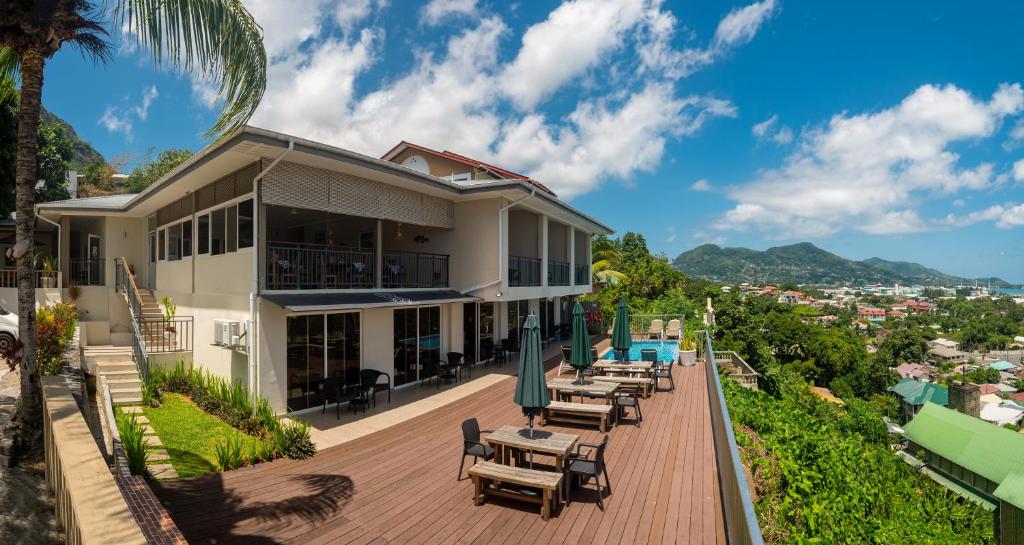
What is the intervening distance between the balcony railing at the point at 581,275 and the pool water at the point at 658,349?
5.49 metres

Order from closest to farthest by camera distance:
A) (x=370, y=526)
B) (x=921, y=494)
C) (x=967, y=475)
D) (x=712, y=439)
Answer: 1. (x=370, y=526)
2. (x=712, y=439)
3. (x=921, y=494)
4. (x=967, y=475)

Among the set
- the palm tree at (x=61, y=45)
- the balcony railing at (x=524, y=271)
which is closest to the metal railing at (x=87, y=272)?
the palm tree at (x=61, y=45)

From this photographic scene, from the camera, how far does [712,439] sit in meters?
9.02

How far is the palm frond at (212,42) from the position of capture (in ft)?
21.4

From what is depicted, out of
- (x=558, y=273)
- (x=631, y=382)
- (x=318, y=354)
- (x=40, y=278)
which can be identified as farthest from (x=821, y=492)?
(x=40, y=278)

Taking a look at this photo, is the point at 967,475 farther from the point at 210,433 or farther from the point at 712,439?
the point at 210,433

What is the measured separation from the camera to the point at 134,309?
629 inches

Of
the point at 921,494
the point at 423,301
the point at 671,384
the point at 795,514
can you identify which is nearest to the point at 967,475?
the point at 921,494

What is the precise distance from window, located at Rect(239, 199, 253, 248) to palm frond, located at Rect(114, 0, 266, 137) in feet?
12.4

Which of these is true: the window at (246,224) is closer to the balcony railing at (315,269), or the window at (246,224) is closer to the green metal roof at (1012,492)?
the balcony railing at (315,269)

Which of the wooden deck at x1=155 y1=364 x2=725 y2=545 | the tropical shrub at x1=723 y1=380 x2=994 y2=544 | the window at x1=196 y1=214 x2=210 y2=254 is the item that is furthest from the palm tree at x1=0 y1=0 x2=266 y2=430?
the tropical shrub at x1=723 y1=380 x2=994 y2=544

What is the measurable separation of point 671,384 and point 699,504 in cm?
692

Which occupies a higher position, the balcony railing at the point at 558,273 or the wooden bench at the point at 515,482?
the balcony railing at the point at 558,273

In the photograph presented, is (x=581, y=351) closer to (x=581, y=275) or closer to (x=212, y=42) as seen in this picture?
(x=212, y=42)
